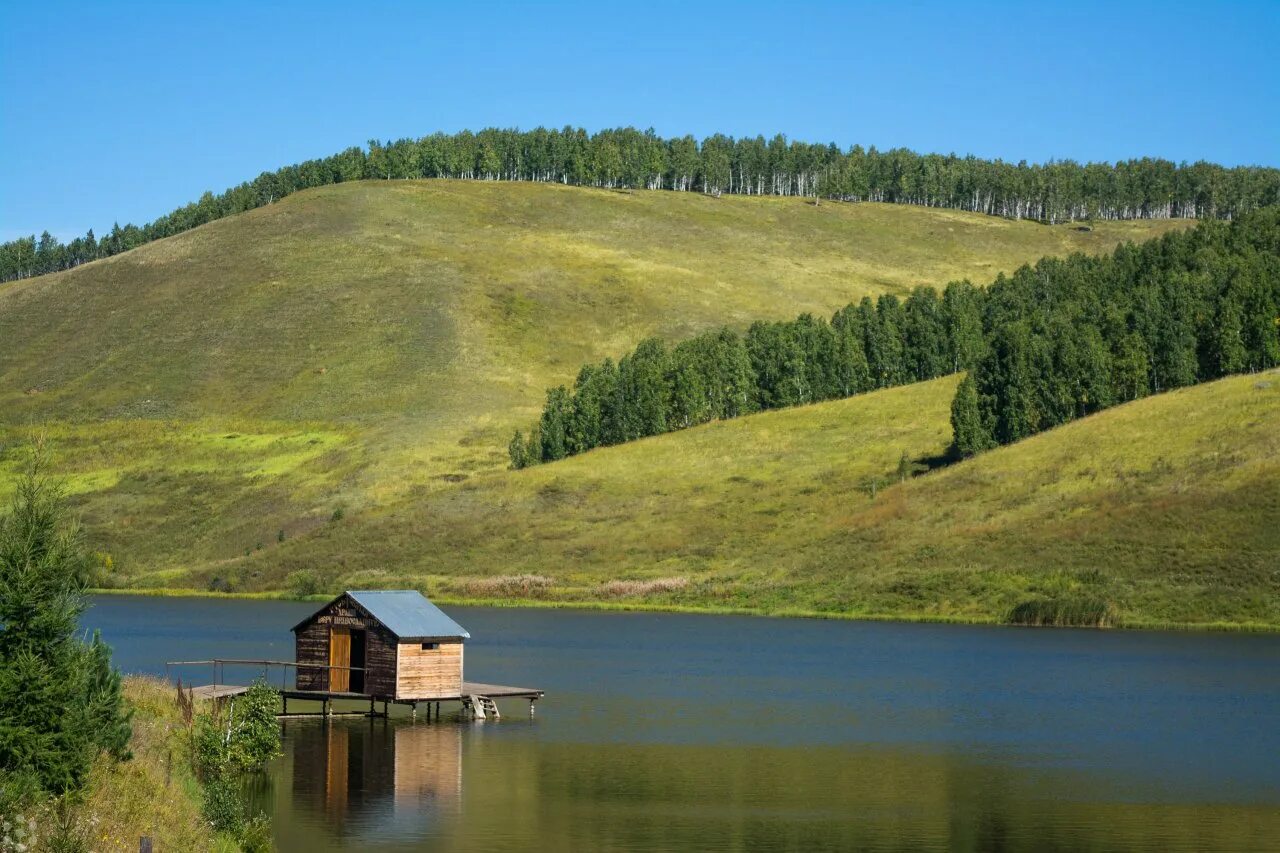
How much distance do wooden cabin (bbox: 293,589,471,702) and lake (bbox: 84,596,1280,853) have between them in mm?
1450

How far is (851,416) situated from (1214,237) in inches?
2057

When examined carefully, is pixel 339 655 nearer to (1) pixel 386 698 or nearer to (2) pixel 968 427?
(1) pixel 386 698

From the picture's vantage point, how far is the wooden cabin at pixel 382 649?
52.1 meters

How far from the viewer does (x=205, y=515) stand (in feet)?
452

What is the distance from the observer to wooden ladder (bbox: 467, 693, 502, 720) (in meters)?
54.1

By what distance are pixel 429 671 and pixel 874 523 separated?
201 feet

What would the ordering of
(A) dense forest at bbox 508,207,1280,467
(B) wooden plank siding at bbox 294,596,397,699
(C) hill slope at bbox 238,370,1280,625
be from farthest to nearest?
(A) dense forest at bbox 508,207,1280,467 → (C) hill slope at bbox 238,370,1280,625 → (B) wooden plank siding at bbox 294,596,397,699

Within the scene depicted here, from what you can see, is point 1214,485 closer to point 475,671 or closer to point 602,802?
point 475,671

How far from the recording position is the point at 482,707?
54375 mm

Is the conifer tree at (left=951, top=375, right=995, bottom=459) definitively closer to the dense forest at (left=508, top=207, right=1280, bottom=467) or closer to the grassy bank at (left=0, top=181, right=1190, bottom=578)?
the dense forest at (left=508, top=207, right=1280, bottom=467)

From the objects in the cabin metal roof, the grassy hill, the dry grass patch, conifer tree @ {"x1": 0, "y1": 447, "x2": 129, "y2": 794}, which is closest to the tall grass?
the grassy hill

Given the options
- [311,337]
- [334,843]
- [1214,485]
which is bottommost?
[334,843]

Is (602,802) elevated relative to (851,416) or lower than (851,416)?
lower

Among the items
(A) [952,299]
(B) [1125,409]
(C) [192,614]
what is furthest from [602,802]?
(A) [952,299]
